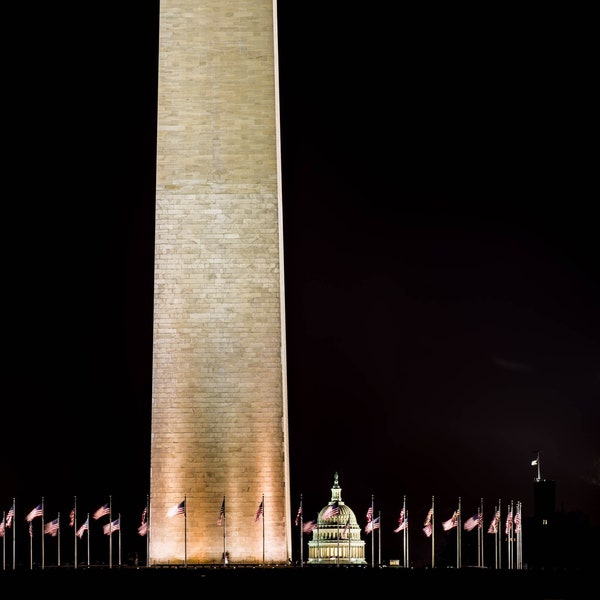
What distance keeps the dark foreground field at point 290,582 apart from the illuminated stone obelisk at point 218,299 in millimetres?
2019

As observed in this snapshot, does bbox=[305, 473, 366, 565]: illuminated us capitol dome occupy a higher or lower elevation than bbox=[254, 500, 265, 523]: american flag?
lower

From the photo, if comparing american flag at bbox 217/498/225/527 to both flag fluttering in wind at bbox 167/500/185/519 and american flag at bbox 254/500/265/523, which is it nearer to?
american flag at bbox 254/500/265/523

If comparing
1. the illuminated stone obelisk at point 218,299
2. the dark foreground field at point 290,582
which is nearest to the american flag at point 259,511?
the illuminated stone obelisk at point 218,299

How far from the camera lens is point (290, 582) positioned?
40.4m

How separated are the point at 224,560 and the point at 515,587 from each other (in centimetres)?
743

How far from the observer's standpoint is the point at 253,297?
43.5m

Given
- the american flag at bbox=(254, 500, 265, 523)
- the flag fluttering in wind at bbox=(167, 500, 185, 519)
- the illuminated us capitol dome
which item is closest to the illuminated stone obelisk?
the american flag at bbox=(254, 500, 265, 523)

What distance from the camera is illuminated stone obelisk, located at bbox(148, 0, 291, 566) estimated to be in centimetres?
4331

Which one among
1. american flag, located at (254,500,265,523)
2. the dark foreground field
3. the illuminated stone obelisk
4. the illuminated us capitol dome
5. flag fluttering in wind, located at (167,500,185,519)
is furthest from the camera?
the illuminated us capitol dome

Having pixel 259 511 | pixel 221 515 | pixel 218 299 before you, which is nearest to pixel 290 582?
pixel 259 511

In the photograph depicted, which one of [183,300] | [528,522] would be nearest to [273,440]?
[183,300]

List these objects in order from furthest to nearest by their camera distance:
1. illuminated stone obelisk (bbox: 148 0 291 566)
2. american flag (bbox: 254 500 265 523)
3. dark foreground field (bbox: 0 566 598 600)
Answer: illuminated stone obelisk (bbox: 148 0 291 566), american flag (bbox: 254 500 265 523), dark foreground field (bbox: 0 566 598 600)

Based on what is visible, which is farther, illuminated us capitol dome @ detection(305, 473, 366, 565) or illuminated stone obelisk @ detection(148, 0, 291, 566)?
illuminated us capitol dome @ detection(305, 473, 366, 565)

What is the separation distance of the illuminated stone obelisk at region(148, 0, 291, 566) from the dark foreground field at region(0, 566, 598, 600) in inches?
79.5
